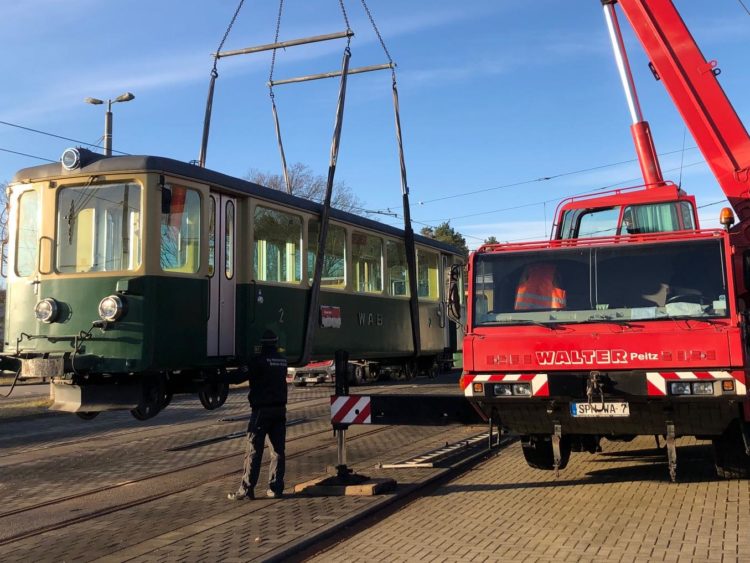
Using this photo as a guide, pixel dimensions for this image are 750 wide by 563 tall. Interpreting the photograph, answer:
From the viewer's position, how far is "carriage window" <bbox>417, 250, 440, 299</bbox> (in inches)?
593

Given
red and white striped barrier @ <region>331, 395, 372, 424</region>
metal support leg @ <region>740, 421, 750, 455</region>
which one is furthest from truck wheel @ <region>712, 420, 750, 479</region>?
red and white striped barrier @ <region>331, 395, 372, 424</region>

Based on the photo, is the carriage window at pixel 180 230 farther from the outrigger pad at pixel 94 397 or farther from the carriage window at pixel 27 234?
the carriage window at pixel 27 234

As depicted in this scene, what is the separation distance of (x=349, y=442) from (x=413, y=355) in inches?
126

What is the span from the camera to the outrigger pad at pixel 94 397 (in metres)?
8.24

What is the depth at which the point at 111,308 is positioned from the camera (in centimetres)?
805

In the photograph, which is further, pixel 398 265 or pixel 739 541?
pixel 398 265

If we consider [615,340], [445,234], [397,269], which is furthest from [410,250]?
[445,234]

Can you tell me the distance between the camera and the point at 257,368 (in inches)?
311

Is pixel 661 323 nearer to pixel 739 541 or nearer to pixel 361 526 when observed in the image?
pixel 739 541

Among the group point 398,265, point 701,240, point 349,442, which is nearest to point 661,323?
point 701,240

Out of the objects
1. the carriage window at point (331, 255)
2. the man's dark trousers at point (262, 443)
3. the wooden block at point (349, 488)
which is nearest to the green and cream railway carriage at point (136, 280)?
the carriage window at point (331, 255)

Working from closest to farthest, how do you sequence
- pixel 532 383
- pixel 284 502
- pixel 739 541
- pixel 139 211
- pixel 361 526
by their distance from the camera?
pixel 739 541 → pixel 361 526 → pixel 532 383 → pixel 284 502 → pixel 139 211

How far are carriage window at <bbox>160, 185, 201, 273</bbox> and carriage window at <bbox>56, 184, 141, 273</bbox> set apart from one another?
11.3 inches

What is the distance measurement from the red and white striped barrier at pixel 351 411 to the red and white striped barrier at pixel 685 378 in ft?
9.68
